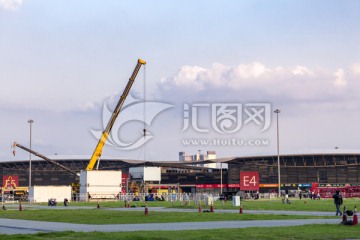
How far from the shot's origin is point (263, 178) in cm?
19238

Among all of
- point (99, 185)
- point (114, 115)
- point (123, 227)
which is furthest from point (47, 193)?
point (123, 227)

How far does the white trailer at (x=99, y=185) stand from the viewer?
124 metres

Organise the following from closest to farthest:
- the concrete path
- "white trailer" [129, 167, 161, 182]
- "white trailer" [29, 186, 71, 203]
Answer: the concrete path < "white trailer" [29, 186, 71, 203] < "white trailer" [129, 167, 161, 182]

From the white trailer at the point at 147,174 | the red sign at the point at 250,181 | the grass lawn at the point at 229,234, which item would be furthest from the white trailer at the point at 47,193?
the grass lawn at the point at 229,234

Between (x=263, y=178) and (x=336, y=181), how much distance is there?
20992 mm

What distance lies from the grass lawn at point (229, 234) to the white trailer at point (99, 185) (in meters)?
92.7

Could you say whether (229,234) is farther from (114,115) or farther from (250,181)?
(250,181)

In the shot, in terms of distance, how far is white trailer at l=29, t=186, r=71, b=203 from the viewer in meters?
121

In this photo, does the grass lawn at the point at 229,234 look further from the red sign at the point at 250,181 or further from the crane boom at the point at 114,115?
the red sign at the point at 250,181

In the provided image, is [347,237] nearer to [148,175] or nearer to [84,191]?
[84,191]

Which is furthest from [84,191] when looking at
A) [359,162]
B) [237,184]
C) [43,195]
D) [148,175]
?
[359,162]

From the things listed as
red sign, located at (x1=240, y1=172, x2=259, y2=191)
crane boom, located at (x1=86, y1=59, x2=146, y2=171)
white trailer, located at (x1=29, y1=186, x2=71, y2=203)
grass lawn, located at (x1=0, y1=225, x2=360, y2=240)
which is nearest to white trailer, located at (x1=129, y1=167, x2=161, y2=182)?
crane boom, located at (x1=86, y1=59, x2=146, y2=171)

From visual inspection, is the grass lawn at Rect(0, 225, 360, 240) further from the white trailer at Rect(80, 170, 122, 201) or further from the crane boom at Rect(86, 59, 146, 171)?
the crane boom at Rect(86, 59, 146, 171)

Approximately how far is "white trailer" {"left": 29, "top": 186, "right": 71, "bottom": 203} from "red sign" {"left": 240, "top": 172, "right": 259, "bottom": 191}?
2974 inches
